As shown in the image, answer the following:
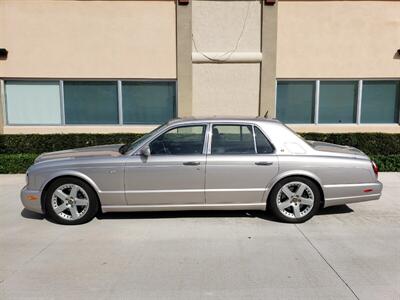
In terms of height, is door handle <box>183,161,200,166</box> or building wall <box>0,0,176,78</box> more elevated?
building wall <box>0,0,176,78</box>

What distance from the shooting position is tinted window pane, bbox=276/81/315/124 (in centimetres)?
969

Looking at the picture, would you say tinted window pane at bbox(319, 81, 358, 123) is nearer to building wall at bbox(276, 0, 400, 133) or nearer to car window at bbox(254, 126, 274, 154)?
building wall at bbox(276, 0, 400, 133)

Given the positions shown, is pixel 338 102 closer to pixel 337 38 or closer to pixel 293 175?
pixel 337 38

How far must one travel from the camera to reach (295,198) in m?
4.91

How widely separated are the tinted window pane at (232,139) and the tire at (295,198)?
2.29 ft

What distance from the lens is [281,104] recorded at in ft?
32.0

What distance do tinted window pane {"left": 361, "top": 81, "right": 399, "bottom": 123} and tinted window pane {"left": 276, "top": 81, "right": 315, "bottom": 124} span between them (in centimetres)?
156

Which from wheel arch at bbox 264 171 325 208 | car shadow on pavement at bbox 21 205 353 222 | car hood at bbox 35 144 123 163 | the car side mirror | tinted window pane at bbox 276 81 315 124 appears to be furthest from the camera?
tinted window pane at bbox 276 81 315 124

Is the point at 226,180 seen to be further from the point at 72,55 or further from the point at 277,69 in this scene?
the point at 72,55

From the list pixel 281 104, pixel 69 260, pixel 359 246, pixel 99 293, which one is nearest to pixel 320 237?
pixel 359 246

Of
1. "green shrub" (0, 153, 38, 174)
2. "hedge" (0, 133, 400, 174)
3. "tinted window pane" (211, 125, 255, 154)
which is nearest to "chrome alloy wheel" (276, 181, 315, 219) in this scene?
"tinted window pane" (211, 125, 255, 154)

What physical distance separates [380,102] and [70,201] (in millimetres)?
9009

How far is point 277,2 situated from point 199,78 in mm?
3002

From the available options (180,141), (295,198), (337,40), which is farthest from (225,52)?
(295,198)
